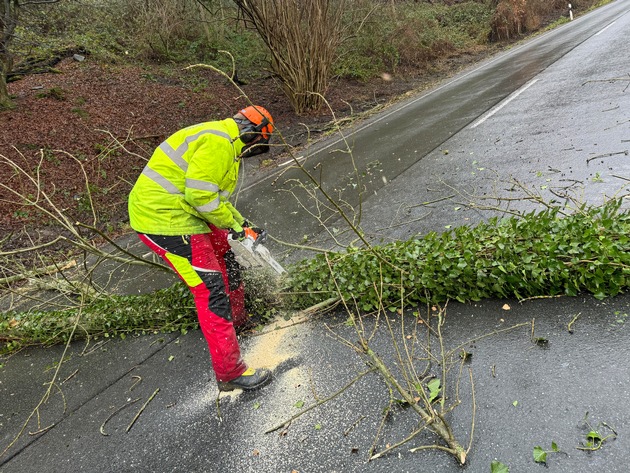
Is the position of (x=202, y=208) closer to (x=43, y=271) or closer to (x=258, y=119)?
(x=258, y=119)

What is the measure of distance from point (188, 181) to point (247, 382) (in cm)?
150

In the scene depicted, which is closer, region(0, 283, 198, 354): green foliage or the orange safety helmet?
the orange safety helmet

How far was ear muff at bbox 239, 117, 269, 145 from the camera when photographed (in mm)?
3143

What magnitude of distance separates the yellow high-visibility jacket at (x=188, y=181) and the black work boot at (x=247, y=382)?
111cm

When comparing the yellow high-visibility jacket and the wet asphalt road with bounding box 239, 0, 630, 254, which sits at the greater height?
the yellow high-visibility jacket

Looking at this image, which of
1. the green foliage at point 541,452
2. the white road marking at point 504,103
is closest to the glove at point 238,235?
the green foliage at point 541,452

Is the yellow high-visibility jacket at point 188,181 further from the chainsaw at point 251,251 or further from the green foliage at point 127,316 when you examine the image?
the green foliage at point 127,316

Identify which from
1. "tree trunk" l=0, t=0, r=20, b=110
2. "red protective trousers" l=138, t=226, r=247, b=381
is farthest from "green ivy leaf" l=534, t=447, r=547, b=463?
"tree trunk" l=0, t=0, r=20, b=110

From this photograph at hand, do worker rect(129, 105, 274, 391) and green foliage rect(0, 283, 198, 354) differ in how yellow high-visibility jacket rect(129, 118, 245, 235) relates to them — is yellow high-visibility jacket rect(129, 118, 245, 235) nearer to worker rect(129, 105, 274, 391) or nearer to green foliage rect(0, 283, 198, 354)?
worker rect(129, 105, 274, 391)

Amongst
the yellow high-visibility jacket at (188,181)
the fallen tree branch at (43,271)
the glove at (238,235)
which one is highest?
the yellow high-visibility jacket at (188,181)

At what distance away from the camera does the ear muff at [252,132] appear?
3.14m

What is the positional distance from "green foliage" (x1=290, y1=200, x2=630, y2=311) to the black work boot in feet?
2.81

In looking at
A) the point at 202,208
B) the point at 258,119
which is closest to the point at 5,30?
the point at 258,119

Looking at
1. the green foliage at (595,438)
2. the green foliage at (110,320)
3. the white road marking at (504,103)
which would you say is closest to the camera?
the green foliage at (595,438)
